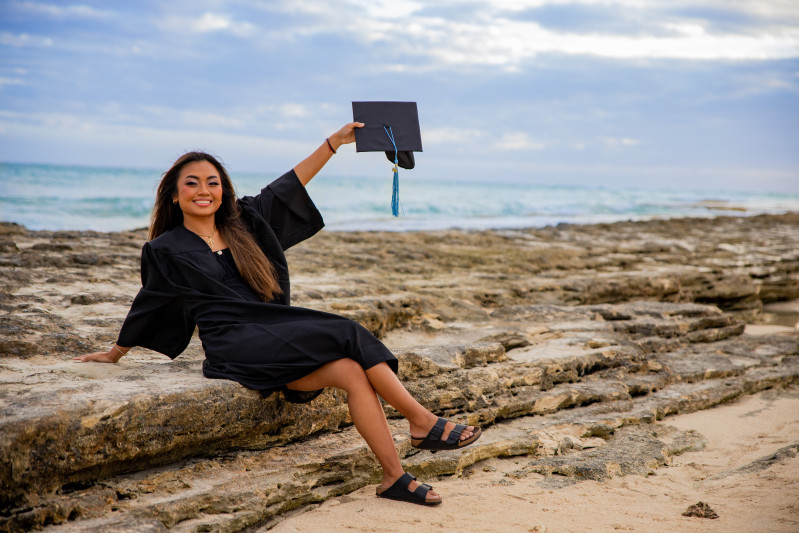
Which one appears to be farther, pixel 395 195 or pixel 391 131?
pixel 395 195

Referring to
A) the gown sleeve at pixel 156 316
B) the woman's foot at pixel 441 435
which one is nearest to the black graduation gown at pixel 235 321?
the gown sleeve at pixel 156 316

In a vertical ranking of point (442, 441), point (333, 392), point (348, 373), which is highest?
point (348, 373)

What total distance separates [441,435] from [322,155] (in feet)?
6.03

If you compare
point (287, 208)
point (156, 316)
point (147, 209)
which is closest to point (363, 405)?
point (156, 316)

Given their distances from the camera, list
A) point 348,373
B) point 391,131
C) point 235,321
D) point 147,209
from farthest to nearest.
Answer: point 147,209
point 391,131
point 235,321
point 348,373

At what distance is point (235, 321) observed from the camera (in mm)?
3346

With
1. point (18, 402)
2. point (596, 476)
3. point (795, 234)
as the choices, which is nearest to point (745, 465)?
point (596, 476)

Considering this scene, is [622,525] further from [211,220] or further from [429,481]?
[211,220]

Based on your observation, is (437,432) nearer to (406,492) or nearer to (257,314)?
(406,492)

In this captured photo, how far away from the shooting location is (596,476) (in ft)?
12.0

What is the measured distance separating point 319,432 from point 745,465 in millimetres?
2693

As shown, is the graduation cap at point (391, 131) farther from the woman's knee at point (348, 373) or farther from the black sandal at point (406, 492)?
the black sandal at point (406, 492)

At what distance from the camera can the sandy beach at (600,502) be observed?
3018 mm

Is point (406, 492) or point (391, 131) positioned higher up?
point (391, 131)
